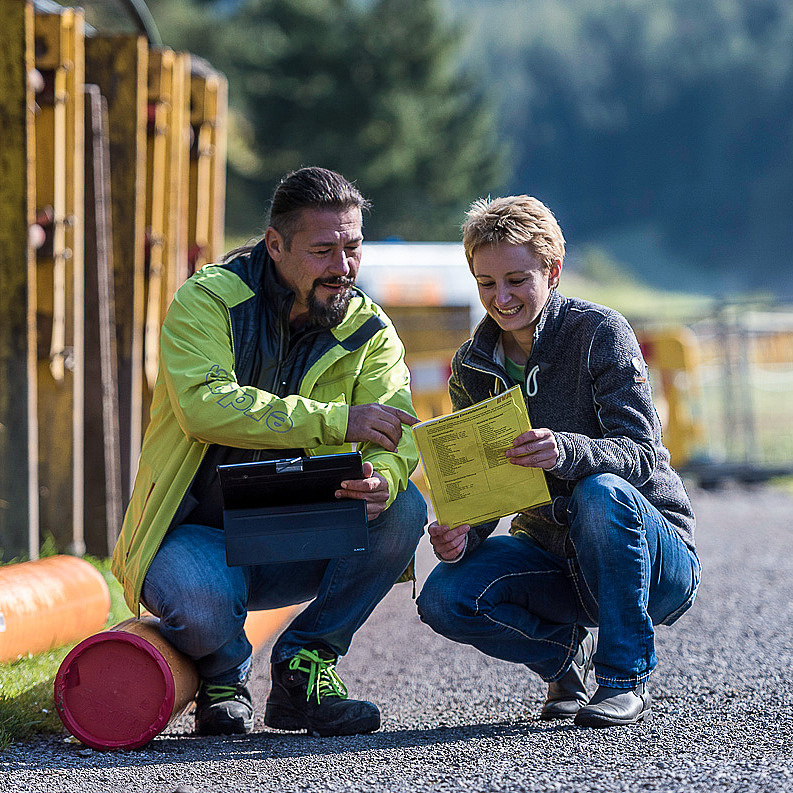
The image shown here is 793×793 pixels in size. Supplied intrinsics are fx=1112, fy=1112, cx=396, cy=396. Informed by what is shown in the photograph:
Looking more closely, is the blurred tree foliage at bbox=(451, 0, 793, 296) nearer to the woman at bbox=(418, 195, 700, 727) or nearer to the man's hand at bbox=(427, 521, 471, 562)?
the woman at bbox=(418, 195, 700, 727)

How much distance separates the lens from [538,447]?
3.07 metres

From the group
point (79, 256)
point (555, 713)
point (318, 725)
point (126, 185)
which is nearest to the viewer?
point (318, 725)

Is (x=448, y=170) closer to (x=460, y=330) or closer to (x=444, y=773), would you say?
(x=460, y=330)

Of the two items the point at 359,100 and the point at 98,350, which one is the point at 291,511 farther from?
the point at 359,100

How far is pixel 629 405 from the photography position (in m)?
3.23

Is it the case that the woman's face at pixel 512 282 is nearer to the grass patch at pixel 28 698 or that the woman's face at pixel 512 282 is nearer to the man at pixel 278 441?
the man at pixel 278 441

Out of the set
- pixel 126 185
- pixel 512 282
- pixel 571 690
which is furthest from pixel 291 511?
pixel 126 185

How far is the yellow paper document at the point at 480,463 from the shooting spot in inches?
→ 123

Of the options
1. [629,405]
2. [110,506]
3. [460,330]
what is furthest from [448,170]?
[629,405]

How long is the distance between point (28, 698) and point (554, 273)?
81.7 inches

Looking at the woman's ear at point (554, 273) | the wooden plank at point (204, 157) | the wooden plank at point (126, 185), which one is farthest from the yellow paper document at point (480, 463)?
the wooden plank at point (204, 157)

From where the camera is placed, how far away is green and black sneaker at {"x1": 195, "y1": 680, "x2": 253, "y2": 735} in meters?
3.29

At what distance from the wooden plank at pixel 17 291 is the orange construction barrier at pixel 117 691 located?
2.43 meters

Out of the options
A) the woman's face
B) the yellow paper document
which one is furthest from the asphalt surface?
the woman's face
